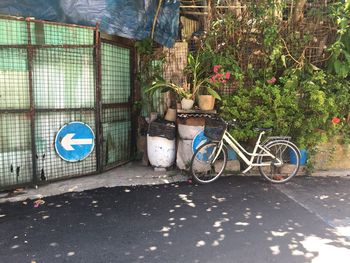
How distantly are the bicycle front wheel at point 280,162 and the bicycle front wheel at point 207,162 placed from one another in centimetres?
72

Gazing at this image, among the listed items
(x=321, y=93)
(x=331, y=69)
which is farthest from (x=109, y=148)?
(x=331, y=69)

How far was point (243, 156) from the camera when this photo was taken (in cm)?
667

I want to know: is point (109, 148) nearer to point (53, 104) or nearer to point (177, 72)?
point (53, 104)

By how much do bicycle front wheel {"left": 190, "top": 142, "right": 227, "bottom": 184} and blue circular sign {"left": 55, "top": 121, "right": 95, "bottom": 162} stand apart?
1.97m

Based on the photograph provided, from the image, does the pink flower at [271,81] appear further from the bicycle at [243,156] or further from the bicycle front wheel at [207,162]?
the bicycle front wheel at [207,162]

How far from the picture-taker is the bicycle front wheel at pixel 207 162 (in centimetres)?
648

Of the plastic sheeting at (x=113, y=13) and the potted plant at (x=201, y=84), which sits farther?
the potted plant at (x=201, y=84)

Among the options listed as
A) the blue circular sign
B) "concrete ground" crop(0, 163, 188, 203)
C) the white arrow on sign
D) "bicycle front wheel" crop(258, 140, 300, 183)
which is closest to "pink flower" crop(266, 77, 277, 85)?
"bicycle front wheel" crop(258, 140, 300, 183)

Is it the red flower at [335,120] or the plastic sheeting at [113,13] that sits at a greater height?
the plastic sheeting at [113,13]

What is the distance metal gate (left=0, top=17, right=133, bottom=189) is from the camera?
18.9 feet

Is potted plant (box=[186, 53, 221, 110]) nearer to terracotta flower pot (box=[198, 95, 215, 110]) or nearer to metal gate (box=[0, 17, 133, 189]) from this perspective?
terracotta flower pot (box=[198, 95, 215, 110])

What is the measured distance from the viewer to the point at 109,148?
7207mm

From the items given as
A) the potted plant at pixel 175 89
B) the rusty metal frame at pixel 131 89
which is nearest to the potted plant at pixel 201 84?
the potted plant at pixel 175 89

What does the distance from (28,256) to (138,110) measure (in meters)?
4.41
